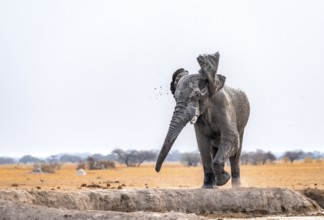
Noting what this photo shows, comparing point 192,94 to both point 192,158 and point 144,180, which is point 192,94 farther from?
point 192,158

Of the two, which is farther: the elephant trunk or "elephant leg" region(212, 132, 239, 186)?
"elephant leg" region(212, 132, 239, 186)

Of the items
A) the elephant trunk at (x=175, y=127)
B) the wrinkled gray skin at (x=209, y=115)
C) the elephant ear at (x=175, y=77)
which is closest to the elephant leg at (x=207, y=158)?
the wrinkled gray skin at (x=209, y=115)

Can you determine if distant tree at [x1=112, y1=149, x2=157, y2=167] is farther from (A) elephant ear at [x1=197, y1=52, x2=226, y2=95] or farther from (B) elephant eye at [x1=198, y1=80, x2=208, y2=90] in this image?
(B) elephant eye at [x1=198, y1=80, x2=208, y2=90]

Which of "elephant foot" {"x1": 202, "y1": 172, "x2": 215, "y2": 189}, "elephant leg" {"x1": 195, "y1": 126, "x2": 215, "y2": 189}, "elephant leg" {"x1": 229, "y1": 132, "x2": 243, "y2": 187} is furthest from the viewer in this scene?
"elephant leg" {"x1": 229, "y1": 132, "x2": 243, "y2": 187}

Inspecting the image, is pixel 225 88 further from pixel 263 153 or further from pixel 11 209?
pixel 263 153

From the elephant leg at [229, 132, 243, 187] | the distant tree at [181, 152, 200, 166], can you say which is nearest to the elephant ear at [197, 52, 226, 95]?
the elephant leg at [229, 132, 243, 187]

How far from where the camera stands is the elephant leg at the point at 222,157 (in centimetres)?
1597

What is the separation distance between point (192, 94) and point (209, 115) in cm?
88

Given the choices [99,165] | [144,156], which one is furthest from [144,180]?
[144,156]

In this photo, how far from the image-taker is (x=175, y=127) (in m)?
15.1

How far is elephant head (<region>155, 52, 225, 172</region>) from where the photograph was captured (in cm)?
1508

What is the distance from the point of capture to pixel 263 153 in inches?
3413

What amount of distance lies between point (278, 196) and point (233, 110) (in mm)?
2046

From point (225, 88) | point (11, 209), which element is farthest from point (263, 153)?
point (11, 209)
